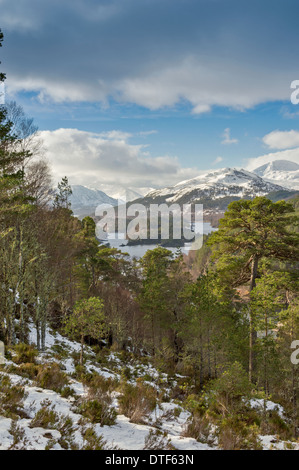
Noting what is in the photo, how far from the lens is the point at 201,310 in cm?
1788

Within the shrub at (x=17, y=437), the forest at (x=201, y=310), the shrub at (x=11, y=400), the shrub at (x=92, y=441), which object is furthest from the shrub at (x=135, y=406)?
the shrub at (x=17, y=437)

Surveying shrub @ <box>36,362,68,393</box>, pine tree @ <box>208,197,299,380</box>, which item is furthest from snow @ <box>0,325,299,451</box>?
pine tree @ <box>208,197,299,380</box>

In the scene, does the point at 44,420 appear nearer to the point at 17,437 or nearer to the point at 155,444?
the point at 17,437

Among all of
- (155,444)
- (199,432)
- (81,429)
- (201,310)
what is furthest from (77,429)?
(201,310)

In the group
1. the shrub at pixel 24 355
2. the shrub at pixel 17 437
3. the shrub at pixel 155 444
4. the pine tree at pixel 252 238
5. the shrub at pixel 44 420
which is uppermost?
the pine tree at pixel 252 238

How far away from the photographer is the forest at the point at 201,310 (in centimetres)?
1019

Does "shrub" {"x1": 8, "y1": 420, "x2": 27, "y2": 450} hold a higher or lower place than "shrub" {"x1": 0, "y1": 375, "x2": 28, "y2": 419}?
higher

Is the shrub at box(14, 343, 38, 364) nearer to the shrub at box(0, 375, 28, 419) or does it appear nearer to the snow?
the snow

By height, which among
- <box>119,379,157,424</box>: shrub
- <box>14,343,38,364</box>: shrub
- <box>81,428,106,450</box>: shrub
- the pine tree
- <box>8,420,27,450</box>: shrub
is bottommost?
<box>14,343,38,364</box>: shrub

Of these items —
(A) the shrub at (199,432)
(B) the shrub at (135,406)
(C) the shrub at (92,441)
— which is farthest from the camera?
(B) the shrub at (135,406)

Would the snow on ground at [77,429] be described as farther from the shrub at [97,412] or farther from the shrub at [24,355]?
the shrub at [24,355]

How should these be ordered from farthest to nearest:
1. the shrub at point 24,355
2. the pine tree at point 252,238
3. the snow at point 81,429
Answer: the pine tree at point 252,238 → the shrub at point 24,355 → the snow at point 81,429

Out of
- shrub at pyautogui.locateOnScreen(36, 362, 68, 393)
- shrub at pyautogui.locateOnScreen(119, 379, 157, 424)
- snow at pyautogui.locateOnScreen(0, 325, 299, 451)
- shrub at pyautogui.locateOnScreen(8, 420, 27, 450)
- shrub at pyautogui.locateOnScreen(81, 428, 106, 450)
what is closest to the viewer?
shrub at pyautogui.locateOnScreen(8, 420, 27, 450)

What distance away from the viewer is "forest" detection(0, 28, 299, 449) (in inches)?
401
